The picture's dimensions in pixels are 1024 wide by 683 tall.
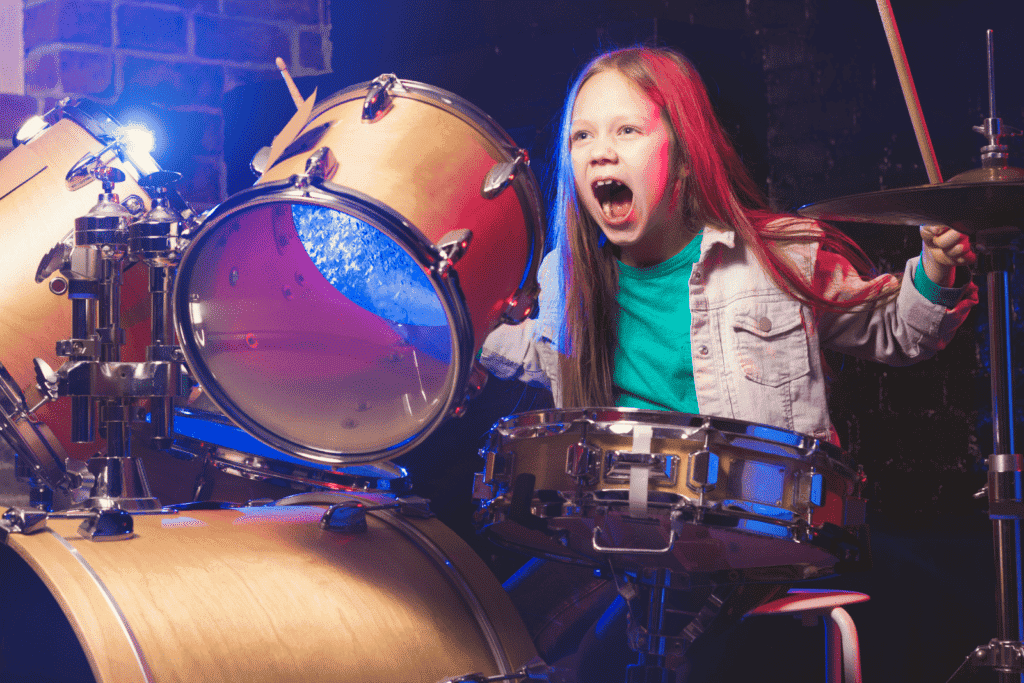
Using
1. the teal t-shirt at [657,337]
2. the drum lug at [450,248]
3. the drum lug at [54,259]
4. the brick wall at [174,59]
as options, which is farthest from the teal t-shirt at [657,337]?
the brick wall at [174,59]

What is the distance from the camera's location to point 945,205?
3.86ft

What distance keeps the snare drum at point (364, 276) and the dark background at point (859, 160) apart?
23.2 inches

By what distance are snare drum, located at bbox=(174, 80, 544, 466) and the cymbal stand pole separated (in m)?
0.57

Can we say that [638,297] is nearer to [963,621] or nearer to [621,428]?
[621,428]

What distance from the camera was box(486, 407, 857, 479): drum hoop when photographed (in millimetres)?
1097

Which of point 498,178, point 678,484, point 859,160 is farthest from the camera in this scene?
point 859,160

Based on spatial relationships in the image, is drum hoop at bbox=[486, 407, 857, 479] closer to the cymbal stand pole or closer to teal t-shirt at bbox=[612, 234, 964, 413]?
the cymbal stand pole

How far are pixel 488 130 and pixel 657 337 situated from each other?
0.46m

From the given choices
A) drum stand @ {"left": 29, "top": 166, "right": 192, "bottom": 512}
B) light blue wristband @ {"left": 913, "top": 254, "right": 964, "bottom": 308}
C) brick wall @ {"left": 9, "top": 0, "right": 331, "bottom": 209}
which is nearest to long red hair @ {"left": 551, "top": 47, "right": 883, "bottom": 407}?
light blue wristband @ {"left": 913, "top": 254, "right": 964, "bottom": 308}

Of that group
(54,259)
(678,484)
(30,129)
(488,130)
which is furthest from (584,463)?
(30,129)

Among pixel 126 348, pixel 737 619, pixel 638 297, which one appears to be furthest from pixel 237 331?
pixel 737 619

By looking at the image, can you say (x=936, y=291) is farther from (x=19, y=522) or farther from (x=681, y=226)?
(x=19, y=522)

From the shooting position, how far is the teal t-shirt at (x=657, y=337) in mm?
1550

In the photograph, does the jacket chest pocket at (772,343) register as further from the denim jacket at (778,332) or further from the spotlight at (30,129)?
the spotlight at (30,129)
